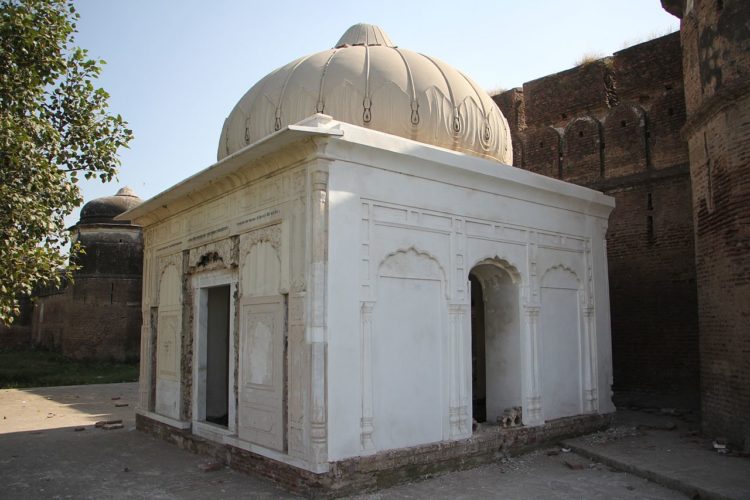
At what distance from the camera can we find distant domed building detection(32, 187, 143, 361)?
21.6 metres

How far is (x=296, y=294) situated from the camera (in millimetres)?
6336

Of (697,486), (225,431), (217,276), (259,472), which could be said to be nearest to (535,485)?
(697,486)

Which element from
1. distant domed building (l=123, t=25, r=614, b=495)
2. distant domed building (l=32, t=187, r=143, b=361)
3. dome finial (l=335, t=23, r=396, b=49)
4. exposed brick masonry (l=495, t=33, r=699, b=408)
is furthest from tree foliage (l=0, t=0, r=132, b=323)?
distant domed building (l=32, t=187, r=143, b=361)

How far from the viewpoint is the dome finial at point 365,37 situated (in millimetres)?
9352

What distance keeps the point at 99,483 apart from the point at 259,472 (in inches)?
67.4

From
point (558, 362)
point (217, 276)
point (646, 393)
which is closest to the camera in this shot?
point (217, 276)

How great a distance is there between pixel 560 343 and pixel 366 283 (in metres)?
3.51

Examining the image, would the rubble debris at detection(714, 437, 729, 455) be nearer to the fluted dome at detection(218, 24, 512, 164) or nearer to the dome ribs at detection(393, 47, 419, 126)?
the fluted dome at detection(218, 24, 512, 164)

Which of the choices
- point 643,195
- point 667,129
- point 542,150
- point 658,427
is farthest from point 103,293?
point 658,427

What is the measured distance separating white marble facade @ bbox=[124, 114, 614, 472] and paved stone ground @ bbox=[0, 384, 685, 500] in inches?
17.7

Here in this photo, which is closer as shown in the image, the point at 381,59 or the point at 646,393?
the point at 381,59

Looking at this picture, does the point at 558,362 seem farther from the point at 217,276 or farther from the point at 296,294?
the point at 217,276

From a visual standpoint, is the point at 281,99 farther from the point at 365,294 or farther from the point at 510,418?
the point at 510,418

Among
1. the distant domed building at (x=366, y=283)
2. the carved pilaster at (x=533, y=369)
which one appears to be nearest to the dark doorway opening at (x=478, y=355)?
the distant domed building at (x=366, y=283)
